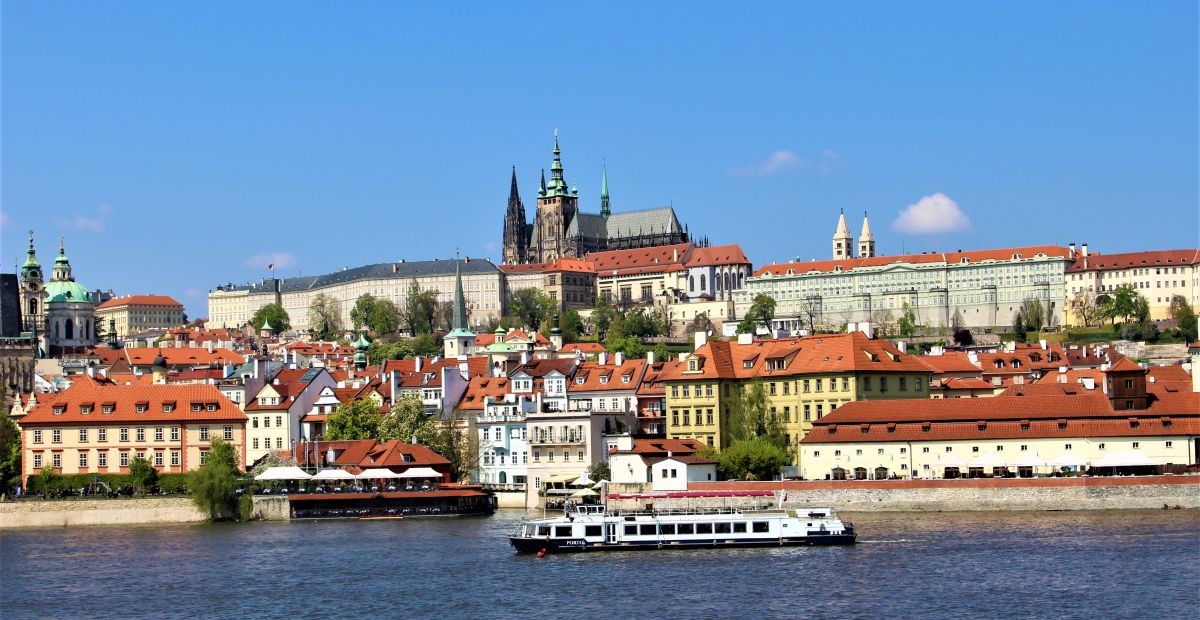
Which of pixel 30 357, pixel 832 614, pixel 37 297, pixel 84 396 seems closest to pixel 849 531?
pixel 832 614

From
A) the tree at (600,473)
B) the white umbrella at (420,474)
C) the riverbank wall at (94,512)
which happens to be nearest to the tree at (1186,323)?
the tree at (600,473)

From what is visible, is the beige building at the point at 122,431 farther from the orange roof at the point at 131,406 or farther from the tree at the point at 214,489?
the tree at the point at 214,489

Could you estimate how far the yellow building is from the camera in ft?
269

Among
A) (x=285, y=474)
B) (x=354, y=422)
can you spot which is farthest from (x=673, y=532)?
(x=354, y=422)

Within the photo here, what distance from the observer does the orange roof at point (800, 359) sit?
82.6m

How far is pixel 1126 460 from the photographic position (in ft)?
227

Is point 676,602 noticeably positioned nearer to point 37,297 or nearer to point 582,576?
point 582,576

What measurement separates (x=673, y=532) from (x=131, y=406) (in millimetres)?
32285

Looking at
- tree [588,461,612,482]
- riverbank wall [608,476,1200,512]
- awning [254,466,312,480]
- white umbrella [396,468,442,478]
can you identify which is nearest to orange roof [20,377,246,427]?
awning [254,466,312,480]

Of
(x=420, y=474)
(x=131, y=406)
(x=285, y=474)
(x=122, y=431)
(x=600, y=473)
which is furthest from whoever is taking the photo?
(x=131, y=406)

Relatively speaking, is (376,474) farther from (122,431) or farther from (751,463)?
(751,463)

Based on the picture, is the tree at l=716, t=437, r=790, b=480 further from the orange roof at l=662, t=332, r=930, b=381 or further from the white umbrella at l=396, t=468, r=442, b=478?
the white umbrella at l=396, t=468, r=442, b=478

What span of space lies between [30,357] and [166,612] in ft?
275

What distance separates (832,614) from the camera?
45250 millimetres
